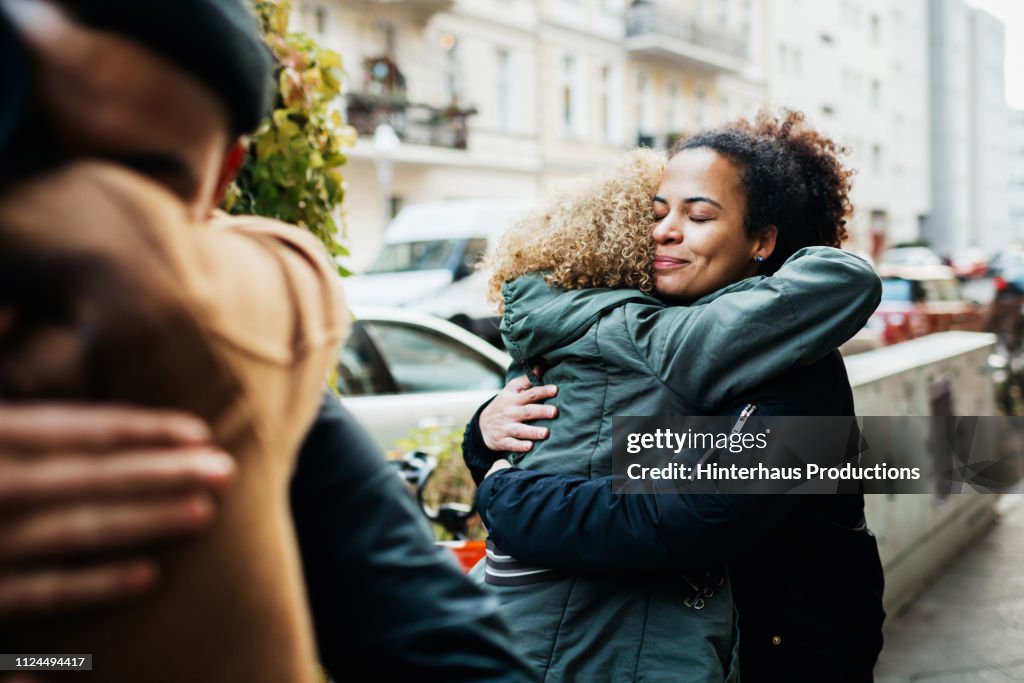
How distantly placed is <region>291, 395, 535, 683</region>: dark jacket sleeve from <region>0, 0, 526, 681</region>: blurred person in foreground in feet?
0.57

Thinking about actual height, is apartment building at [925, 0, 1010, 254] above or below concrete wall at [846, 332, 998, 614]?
above

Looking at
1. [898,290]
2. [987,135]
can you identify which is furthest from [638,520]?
[987,135]

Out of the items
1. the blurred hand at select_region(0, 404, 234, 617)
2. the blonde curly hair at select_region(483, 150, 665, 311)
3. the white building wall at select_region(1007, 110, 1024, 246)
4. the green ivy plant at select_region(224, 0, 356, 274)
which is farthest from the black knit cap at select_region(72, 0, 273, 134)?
the white building wall at select_region(1007, 110, 1024, 246)

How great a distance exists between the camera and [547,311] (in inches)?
69.2

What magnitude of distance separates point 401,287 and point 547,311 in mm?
11473

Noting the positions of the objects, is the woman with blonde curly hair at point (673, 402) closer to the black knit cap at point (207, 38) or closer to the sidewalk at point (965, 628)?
the black knit cap at point (207, 38)

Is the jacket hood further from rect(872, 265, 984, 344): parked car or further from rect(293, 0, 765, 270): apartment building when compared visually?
rect(293, 0, 765, 270): apartment building

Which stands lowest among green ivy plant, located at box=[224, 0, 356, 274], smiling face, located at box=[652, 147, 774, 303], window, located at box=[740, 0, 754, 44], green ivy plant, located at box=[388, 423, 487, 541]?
green ivy plant, located at box=[388, 423, 487, 541]

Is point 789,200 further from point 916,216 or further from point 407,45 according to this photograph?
point 916,216

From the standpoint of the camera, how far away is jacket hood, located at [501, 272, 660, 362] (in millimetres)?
1719

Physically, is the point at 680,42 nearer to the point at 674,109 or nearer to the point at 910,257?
the point at 674,109

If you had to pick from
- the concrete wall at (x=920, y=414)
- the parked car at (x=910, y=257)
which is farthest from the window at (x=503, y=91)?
the concrete wall at (x=920, y=414)

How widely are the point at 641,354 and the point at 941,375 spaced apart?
4.41 m

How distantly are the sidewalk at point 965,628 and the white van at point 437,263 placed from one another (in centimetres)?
714
